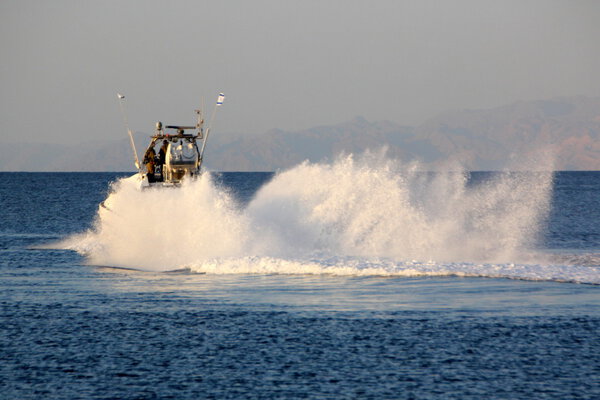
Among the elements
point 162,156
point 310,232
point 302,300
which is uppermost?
point 162,156

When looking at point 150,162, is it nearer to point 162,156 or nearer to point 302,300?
point 162,156

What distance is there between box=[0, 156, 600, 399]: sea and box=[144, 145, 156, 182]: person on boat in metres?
0.90

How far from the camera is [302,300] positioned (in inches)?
902

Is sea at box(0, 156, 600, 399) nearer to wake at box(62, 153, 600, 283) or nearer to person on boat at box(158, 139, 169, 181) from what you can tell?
wake at box(62, 153, 600, 283)

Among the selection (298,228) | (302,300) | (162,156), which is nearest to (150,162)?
(162,156)

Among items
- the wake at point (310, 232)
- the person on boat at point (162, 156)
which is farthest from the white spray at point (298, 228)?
the person on boat at point (162, 156)

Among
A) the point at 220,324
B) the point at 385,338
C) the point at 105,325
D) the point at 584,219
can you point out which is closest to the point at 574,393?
the point at 385,338

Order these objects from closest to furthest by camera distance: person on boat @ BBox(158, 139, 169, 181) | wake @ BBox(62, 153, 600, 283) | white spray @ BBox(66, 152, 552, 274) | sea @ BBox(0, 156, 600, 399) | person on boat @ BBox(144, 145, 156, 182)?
sea @ BBox(0, 156, 600, 399)
wake @ BBox(62, 153, 600, 283)
white spray @ BBox(66, 152, 552, 274)
person on boat @ BBox(144, 145, 156, 182)
person on boat @ BBox(158, 139, 169, 181)

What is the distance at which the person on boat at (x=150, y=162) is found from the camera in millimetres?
34750

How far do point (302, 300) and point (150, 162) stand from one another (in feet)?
46.4

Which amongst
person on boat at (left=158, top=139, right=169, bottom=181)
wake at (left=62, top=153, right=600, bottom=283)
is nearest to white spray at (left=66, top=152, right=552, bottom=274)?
wake at (left=62, top=153, right=600, bottom=283)

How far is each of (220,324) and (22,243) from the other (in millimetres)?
26380

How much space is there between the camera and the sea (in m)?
15.5

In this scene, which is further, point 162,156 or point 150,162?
point 162,156
